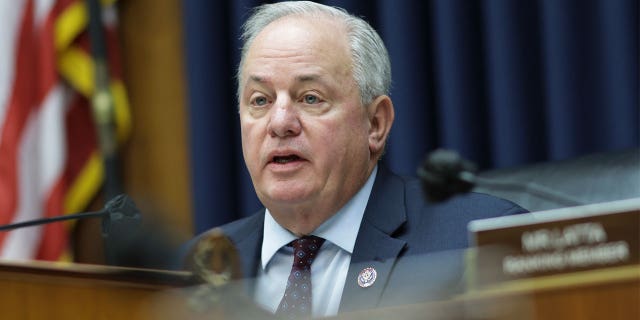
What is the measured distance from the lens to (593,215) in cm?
144

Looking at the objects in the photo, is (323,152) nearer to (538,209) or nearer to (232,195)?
(538,209)

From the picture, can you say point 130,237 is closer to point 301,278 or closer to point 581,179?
point 301,278

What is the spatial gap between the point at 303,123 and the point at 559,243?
5.33 ft

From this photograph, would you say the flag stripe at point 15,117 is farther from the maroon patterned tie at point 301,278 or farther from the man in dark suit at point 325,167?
the maroon patterned tie at point 301,278

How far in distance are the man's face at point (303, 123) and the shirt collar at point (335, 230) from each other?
2 centimetres

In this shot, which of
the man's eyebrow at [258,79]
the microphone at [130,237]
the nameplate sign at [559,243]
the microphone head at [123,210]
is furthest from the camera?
the man's eyebrow at [258,79]

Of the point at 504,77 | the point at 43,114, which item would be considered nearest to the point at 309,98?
the point at 504,77

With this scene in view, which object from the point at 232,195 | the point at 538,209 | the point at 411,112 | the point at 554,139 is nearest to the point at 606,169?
the point at 538,209

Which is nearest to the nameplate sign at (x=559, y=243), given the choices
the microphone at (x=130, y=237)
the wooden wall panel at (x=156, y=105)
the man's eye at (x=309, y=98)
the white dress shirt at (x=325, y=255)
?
the microphone at (x=130, y=237)

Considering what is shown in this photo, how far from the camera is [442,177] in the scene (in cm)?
195

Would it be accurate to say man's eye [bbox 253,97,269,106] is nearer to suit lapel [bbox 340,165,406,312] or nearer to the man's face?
the man's face

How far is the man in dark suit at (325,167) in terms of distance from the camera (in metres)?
2.89

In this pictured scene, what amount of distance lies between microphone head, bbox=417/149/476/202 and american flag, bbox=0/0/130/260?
8.55ft

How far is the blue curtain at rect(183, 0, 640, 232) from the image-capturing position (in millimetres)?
3842
